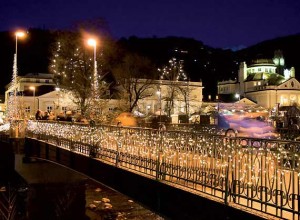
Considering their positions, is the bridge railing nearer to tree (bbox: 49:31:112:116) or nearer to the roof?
tree (bbox: 49:31:112:116)

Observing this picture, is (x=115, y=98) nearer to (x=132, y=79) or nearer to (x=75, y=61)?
(x=132, y=79)

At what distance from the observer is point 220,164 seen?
9742 mm

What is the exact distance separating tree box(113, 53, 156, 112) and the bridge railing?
162 ft

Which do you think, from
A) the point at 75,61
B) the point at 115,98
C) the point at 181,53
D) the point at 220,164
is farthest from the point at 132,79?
the point at 220,164

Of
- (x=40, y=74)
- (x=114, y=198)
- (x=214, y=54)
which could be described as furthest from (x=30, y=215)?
(x=214, y=54)

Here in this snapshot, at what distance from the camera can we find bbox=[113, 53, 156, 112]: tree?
216 feet

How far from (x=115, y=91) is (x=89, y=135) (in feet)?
186

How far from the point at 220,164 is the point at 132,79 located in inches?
2280

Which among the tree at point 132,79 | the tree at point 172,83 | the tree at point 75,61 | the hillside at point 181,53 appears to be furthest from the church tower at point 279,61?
the tree at point 75,61

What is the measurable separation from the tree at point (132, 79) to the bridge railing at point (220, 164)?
49.5 meters

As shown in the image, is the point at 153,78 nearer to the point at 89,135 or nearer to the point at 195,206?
the point at 89,135

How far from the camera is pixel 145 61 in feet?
240

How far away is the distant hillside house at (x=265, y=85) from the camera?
346ft

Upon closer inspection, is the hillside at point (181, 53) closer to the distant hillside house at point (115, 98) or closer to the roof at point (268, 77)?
the distant hillside house at point (115, 98)
